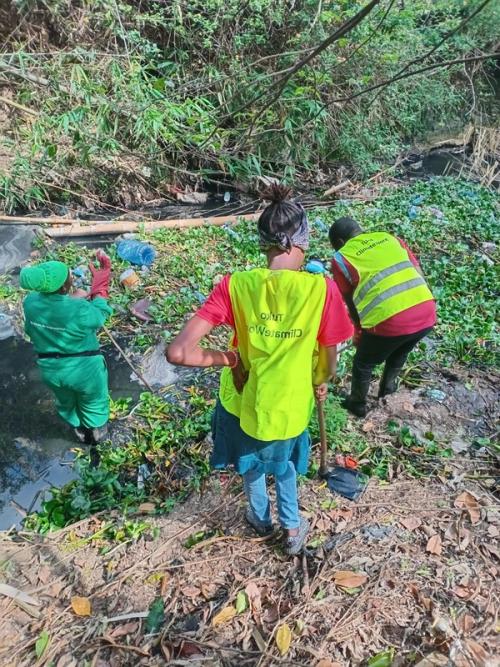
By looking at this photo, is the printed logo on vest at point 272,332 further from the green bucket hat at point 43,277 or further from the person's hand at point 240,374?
the green bucket hat at point 43,277

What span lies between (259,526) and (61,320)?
1.71m

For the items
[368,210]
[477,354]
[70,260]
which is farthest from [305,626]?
[368,210]

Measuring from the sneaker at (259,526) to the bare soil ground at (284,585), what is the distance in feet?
0.13

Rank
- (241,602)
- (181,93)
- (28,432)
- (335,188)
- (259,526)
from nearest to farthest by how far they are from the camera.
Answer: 1. (241,602)
2. (259,526)
3. (28,432)
4. (181,93)
5. (335,188)

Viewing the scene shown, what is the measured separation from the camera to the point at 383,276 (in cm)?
275

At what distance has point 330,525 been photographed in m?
2.37

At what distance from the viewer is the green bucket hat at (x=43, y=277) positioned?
2734mm

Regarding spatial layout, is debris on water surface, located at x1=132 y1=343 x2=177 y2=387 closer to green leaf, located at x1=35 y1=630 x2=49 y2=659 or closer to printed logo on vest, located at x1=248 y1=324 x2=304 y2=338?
green leaf, located at x1=35 y1=630 x2=49 y2=659

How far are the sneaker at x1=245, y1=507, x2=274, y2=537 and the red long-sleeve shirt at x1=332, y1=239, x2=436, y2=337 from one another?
1.31 m

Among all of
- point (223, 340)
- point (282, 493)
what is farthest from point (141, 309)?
point (282, 493)

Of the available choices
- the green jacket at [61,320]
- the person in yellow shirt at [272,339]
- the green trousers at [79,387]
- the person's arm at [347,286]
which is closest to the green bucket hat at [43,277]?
the green jacket at [61,320]

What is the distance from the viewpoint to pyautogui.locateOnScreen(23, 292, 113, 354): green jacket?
2875 millimetres

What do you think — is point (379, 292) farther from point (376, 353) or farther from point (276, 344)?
point (276, 344)

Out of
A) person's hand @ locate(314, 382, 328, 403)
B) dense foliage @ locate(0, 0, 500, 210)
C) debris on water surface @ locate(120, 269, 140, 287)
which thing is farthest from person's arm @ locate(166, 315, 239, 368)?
dense foliage @ locate(0, 0, 500, 210)
